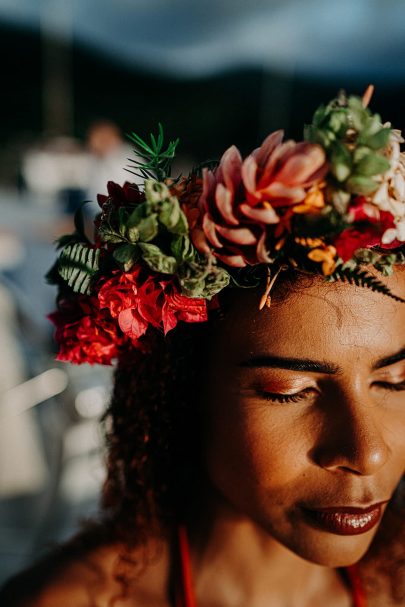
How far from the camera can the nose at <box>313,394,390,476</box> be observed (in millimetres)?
1206

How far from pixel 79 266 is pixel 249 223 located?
39 centimetres

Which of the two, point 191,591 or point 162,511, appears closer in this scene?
point 191,591

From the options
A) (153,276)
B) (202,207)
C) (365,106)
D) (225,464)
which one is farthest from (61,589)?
(365,106)

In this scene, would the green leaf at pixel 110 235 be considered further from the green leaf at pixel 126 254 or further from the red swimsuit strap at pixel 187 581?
the red swimsuit strap at pixel 187 581

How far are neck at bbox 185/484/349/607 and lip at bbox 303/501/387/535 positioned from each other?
0.38 m

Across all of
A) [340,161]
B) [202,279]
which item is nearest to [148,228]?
[202,279]

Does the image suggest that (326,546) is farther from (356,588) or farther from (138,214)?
(138,214)

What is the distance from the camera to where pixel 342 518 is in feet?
4.17

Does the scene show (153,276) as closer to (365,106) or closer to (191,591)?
(365,106)

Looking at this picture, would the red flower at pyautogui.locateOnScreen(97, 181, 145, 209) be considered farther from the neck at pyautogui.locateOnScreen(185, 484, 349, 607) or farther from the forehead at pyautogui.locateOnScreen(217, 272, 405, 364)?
the neck at pyautogui.locateOnScreen(185, 484, 349, 607)

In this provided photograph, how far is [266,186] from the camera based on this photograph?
1056 millimetres

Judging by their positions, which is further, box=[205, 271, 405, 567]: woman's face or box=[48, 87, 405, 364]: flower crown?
box=[205, 271, 405, 567]: woman's face

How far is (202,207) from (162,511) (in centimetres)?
103

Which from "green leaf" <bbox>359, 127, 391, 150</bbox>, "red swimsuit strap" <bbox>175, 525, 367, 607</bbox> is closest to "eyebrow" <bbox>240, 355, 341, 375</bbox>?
"green leaf" <bbox>359, 127, 391, 150</bbox>
